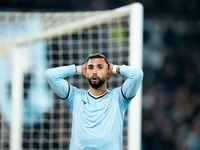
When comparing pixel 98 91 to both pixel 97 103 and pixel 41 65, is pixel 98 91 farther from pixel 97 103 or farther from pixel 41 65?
pixel 41 65

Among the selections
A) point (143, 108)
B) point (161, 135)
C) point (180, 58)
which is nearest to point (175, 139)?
point (161, 135)

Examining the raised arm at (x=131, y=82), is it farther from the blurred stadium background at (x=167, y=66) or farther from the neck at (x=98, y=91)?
the blurred stadium background at (x=167, y=66)

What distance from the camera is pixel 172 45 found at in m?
6.60

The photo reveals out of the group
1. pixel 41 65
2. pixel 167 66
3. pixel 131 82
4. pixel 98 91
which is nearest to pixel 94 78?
pixel 98 91

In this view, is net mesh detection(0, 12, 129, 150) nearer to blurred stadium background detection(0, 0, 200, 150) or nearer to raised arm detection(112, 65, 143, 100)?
blurred stadium background detection(0, 0, 200, 150)

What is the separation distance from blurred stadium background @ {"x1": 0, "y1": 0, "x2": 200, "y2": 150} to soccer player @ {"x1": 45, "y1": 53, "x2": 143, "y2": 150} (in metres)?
4.29

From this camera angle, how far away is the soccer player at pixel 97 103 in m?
1.54

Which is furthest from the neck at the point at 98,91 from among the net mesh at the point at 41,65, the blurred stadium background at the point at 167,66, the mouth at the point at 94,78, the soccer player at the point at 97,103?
the blurred stadium background at the point at 167,66

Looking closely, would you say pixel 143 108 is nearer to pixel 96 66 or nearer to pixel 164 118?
pixel 164 118

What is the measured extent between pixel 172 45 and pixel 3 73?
4.71 m

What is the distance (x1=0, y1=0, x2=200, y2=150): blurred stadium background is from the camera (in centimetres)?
598

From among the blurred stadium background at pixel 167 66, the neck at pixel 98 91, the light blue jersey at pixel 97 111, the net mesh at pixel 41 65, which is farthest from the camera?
the blurred stadium background at pixel 167 66

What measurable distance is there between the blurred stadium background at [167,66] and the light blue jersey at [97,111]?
4.29 meters

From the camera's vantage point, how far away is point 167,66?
6582 millimetres
